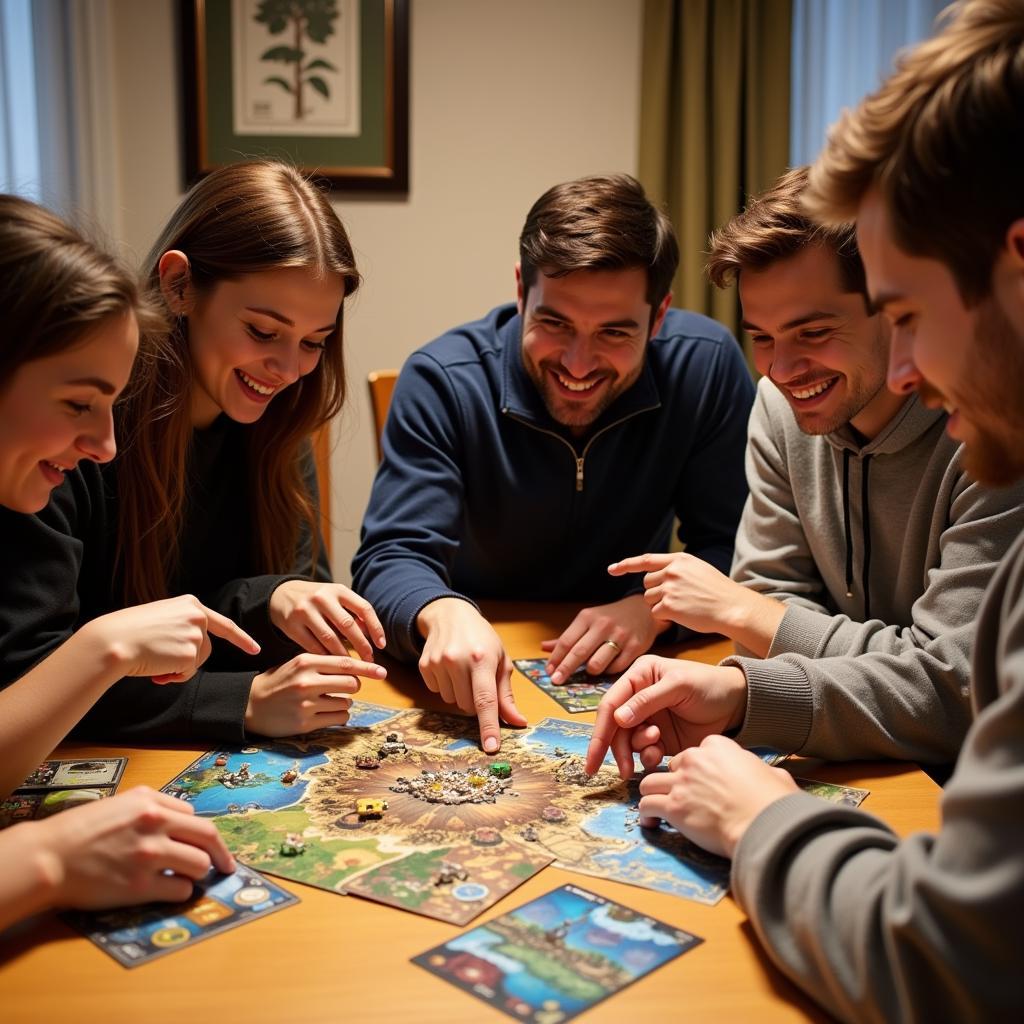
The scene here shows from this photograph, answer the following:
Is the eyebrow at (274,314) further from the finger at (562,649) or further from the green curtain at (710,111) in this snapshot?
the green curtain at (710,111)

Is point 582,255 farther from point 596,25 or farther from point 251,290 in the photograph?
point 596,25

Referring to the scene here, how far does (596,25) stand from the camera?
3.79 metres

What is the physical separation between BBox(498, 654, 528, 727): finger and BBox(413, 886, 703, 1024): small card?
48 cm

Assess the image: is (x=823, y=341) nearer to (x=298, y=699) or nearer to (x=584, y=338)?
(x=584, y=338)

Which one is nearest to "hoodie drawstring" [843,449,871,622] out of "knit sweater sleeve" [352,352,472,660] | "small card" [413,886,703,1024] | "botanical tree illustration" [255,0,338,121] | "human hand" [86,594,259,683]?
"knit sweater sleeve" [352,352,472,660]

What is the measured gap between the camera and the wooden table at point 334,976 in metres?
0.88

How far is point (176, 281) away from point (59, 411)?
0.59m

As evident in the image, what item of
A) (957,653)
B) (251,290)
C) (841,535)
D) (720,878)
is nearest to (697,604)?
(841,535)

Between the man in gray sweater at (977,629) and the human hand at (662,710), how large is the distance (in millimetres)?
266

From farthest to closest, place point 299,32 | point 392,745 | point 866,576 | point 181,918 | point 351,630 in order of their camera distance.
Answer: point 299,32, point 866,576, point 351,630, point 392,745, point 181,918

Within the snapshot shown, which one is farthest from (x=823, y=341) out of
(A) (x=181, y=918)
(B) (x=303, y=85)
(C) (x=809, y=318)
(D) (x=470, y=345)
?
(B) (x=303, y=85)

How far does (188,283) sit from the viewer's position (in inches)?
69.3

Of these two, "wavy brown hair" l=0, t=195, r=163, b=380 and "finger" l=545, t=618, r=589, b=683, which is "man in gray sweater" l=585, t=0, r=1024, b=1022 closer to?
"finger" l=545, t=618, r=589, b=683

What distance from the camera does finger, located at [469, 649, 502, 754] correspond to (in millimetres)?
1452
